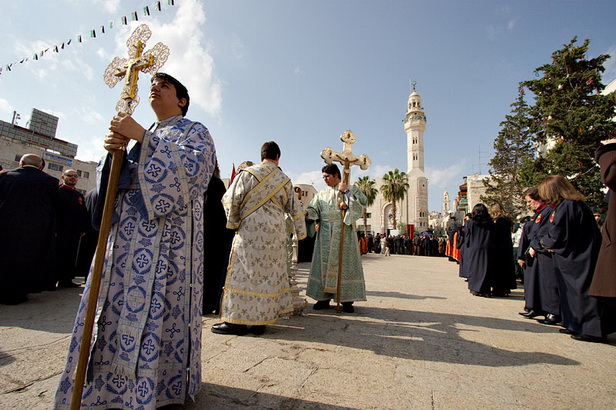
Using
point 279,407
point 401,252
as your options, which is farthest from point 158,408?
point 401,252

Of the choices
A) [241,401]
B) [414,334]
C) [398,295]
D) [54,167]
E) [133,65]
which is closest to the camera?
[241,401]

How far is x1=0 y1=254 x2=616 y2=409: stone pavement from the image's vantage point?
5.75 ft

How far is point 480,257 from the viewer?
623cm

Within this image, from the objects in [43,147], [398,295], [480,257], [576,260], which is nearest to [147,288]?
[576,260]

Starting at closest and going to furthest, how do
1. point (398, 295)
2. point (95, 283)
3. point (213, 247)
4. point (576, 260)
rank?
point (95, 283) < point (576, 260) < point (213, 247) < point (398, 295)

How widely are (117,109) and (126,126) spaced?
1.11ft

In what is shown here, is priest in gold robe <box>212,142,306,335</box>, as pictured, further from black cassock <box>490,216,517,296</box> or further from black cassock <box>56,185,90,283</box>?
black cassock <box>490,216,517,296</box>

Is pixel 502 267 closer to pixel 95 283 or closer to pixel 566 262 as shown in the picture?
pixel 566 262

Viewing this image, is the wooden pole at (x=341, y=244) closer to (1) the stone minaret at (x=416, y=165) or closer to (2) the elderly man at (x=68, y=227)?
(2) the elderly man at (x=68, y=227)

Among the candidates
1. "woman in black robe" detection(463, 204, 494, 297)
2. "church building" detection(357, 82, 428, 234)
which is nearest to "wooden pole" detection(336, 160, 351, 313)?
"woman in black robe" detection(463, 204, 494, 297)

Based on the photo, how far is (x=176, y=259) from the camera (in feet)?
5.38

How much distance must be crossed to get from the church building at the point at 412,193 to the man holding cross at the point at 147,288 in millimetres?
59611

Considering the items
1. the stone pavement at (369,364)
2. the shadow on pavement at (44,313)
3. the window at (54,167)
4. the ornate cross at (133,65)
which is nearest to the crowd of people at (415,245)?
the stone pavement at (369,364)

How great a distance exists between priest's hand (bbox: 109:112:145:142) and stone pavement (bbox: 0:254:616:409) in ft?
4.74
